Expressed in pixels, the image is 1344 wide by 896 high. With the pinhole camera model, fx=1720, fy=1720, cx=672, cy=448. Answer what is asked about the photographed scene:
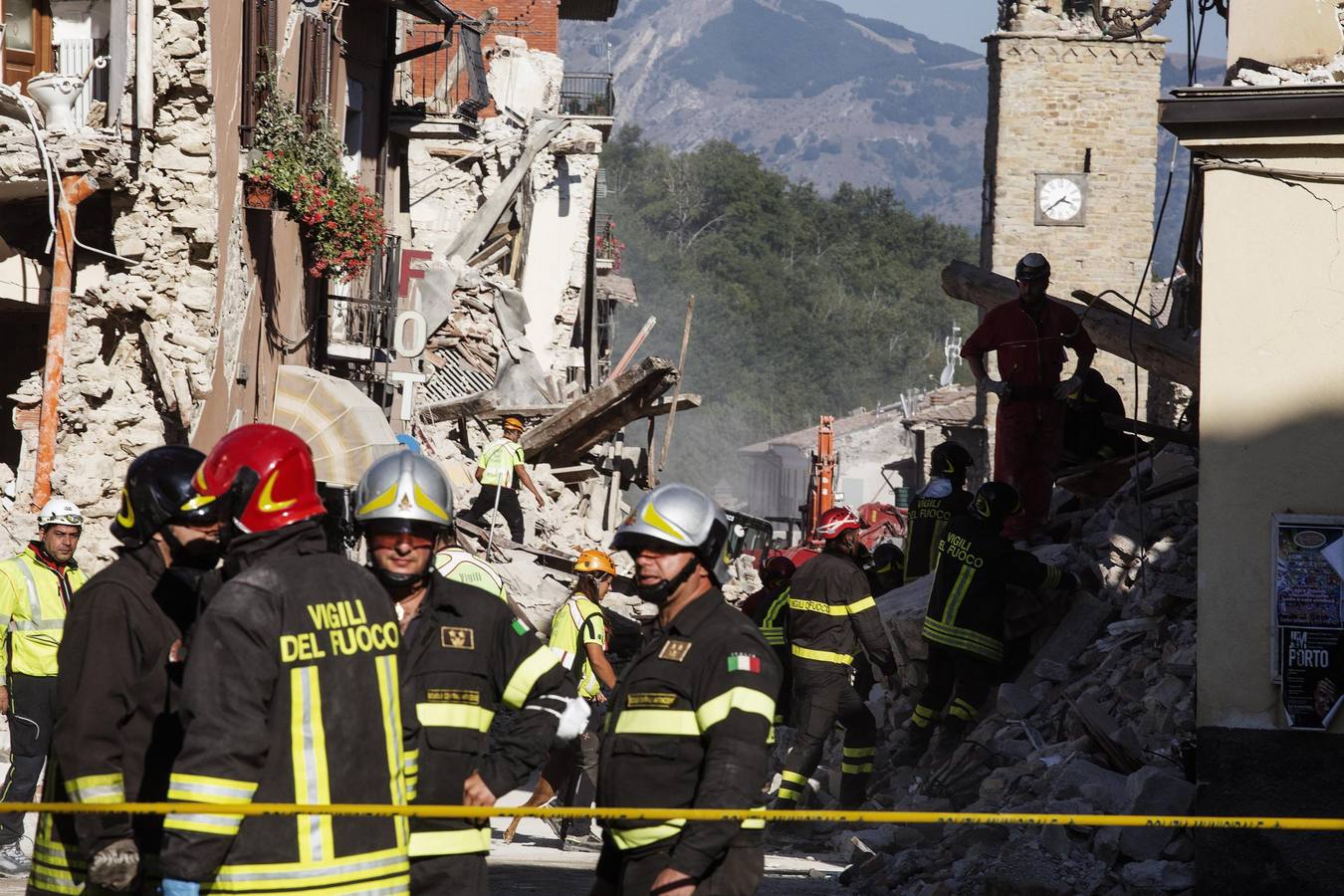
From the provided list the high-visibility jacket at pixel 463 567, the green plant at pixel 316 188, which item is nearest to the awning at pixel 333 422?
the green plant at pixel 316 188

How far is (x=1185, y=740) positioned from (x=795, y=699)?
3.07m

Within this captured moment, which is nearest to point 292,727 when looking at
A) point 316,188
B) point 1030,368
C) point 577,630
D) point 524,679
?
point 524,679

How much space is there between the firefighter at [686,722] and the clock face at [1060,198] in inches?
1725

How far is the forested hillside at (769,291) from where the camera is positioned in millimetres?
89500

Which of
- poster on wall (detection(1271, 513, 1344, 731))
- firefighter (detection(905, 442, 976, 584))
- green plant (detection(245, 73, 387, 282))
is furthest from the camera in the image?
green plant (detection(245, 73, 387, 282))

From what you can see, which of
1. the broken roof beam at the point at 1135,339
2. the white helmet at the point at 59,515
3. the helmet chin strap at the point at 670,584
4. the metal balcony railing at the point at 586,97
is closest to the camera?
the helmet chin strap at the point at 670,584

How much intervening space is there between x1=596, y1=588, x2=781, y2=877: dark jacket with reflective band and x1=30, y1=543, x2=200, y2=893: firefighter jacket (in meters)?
1.32

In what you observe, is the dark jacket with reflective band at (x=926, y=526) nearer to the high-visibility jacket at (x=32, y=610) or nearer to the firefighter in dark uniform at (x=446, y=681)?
the high-visibility jacket at (x=32, y=610)

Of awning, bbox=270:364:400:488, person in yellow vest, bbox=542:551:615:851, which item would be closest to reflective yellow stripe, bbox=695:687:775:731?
person in yellow vest, bbox=542:551:615:851

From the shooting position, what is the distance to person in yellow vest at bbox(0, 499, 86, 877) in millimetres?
8719

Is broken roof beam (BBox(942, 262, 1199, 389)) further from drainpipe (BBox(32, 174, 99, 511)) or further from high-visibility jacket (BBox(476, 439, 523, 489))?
high-visibility jacket (BBox(476, 439, 523, 489))

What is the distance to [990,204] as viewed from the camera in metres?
Result: 47.8

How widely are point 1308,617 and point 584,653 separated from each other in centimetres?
487

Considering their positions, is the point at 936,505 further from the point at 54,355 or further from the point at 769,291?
the point at 769,291
